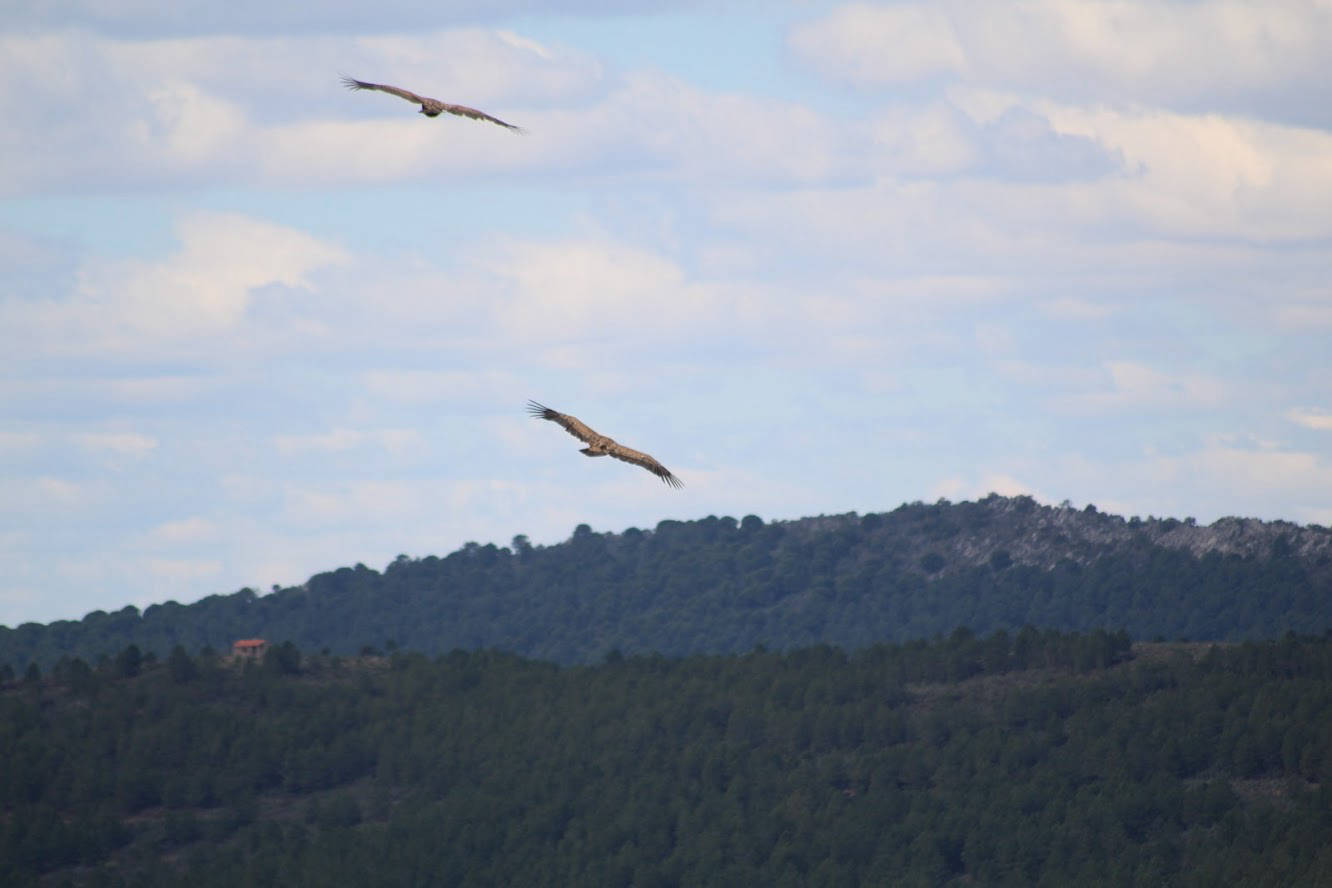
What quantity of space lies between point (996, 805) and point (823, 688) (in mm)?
31750

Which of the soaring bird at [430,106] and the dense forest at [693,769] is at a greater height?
the soaring bird at [430,106]

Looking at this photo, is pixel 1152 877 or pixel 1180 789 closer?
pixel 1152 877

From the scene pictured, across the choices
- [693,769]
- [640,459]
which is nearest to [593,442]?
[640,459]

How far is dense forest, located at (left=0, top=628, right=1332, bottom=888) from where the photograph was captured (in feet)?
406

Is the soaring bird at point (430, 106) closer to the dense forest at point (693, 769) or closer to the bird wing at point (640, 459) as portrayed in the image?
the bird wing at point (640, 459)

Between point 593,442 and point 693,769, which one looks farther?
point 693,769

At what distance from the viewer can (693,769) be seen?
478 ft

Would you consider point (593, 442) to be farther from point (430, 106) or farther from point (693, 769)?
point (693, 769)

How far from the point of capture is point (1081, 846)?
120875 mm

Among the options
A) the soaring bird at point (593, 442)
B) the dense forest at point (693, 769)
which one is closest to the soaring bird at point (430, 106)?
the soaring bird at point (593, 442)

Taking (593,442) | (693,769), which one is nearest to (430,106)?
(593,442)

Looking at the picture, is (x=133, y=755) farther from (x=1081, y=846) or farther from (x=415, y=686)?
(x=1081, y=846)

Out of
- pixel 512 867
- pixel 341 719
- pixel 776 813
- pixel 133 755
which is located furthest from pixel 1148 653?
pixel 133 755

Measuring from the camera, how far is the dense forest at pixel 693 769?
12388 centimetres
